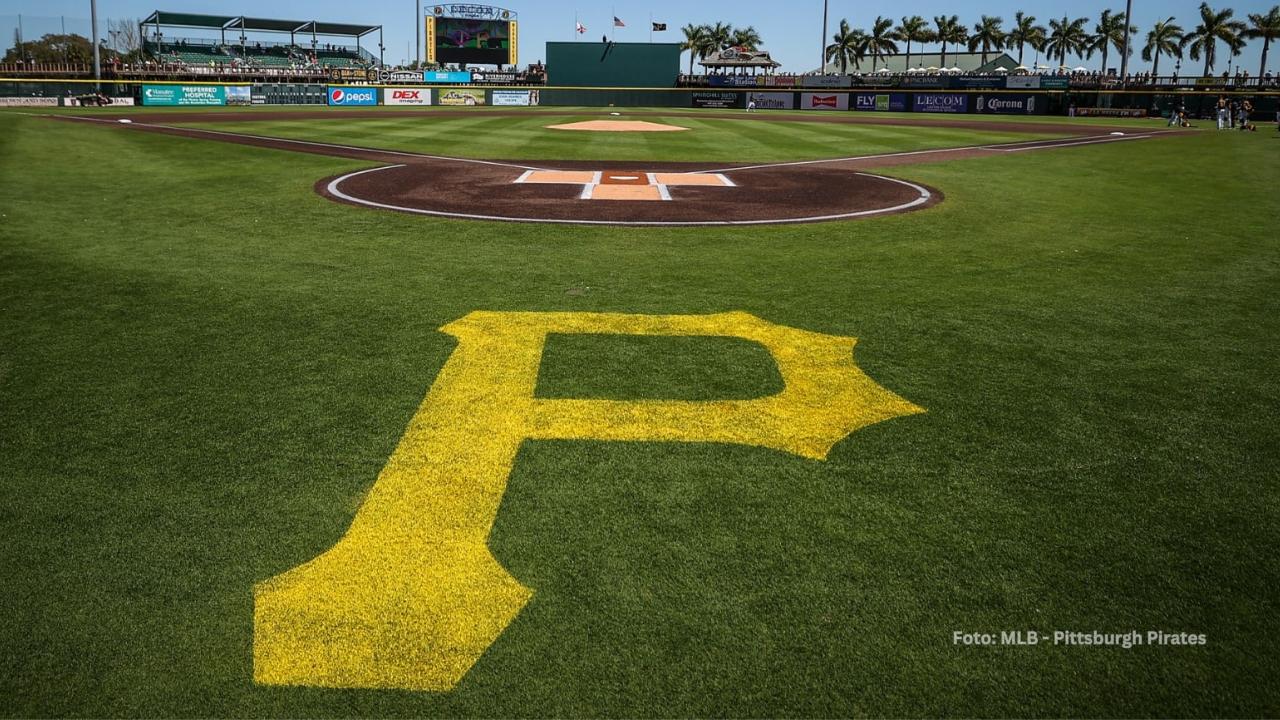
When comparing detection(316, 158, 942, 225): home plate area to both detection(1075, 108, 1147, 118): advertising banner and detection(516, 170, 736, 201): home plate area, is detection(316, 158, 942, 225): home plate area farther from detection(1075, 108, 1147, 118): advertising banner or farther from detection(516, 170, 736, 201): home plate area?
detection(1075, 108, 1147, 118): advertising banner

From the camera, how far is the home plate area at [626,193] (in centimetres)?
1102

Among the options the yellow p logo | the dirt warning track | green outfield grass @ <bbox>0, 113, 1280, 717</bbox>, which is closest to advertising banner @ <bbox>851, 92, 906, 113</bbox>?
the dirt warning track

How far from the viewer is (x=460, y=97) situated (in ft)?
191

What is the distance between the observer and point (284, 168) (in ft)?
51.6

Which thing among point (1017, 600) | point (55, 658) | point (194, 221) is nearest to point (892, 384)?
point (1017, 600)

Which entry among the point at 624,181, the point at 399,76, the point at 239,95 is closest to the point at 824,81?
the point at 399,76

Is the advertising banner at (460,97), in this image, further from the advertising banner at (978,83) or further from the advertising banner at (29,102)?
the advertising banner at (978,83)

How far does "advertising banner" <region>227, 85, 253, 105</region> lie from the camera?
51000 millimetres

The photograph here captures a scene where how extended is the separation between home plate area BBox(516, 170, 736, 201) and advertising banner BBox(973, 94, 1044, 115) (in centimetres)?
4254

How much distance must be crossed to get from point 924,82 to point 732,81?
1530 cm

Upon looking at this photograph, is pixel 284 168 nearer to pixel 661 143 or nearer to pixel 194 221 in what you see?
pixel 194 221

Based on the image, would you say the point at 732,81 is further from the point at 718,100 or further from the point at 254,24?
the point at 254,24

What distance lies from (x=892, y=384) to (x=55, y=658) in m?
4.16

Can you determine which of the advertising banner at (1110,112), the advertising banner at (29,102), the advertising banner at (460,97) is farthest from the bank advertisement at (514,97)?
the advertising banner at (1110,112)
